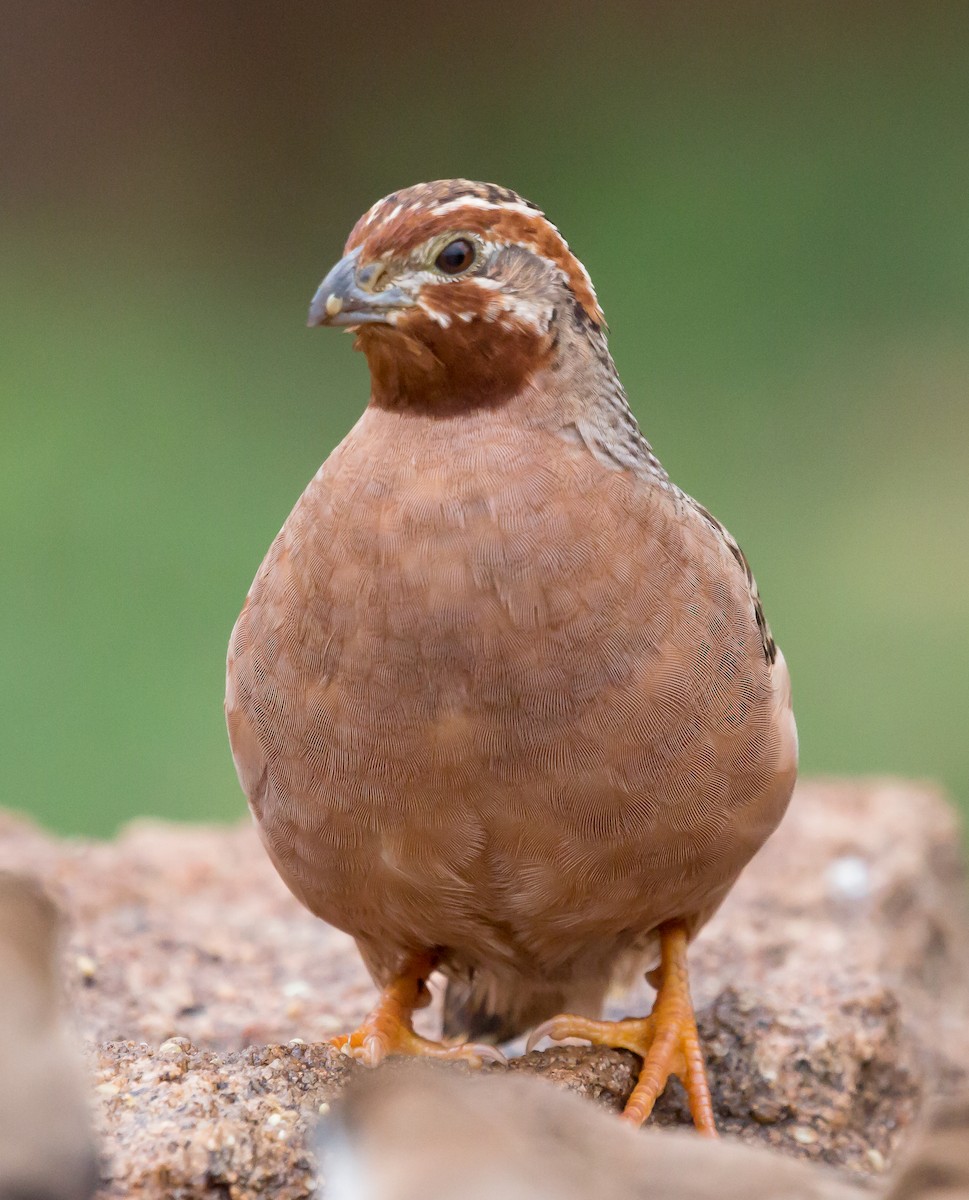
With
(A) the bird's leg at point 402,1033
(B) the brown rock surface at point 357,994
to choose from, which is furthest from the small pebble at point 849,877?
(A) the bird's leg at point 402,1033

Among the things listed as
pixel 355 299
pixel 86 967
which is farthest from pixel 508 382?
pixel 86 967

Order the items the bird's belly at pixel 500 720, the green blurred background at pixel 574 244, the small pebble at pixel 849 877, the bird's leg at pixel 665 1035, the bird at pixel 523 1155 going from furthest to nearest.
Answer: the green blurred background at pixel 574 244 < the small pebble at pixel 849 877 < the bird's leg at pixel 665 1035 < the bird's belly at pixel 500 720 < the bird at pixel 523 1155

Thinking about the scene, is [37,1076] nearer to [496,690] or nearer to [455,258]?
[496,690]

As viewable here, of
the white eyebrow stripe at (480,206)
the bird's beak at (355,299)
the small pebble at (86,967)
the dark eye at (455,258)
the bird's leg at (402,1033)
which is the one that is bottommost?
the small pebble at (86,967)

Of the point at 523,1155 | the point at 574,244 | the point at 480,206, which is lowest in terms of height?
the point at 523,1155

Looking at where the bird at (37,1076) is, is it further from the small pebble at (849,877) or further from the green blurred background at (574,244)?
the green blurred background at (574,244)

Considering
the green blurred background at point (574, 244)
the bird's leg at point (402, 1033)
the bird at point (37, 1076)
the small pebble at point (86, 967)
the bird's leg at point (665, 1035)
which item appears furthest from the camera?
the green blurred background at point (574, 244)
